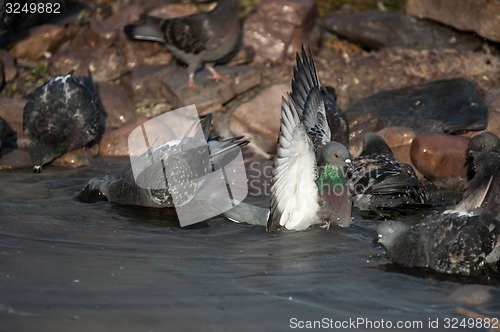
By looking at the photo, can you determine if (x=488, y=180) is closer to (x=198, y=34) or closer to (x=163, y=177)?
(x=163, y=177)

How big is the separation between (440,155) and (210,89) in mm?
2949

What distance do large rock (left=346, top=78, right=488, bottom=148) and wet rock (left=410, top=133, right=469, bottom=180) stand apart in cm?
49

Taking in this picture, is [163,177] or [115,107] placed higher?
[163,177]

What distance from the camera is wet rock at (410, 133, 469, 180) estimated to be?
300 inches

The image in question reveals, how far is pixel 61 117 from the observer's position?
8.55 meters

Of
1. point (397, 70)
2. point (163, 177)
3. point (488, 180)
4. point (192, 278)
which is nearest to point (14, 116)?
point (163, 177)

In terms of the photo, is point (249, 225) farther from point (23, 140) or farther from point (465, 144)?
point (23, 140)

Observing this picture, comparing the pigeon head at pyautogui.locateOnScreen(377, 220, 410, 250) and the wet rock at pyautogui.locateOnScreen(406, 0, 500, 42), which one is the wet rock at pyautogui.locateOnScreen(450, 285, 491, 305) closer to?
the pigeon head at pyautogui.locateOnScreen(377, 220, 410, 250)

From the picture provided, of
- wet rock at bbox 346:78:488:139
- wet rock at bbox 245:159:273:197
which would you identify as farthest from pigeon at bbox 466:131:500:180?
wet rock at bbox 245:159:273:197

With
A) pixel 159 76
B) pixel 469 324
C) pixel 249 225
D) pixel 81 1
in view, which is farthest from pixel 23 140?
pixel 469 324

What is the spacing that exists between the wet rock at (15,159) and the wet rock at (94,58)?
1733 millimetres

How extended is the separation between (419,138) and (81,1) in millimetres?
5106

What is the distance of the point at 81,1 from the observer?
10.7 m

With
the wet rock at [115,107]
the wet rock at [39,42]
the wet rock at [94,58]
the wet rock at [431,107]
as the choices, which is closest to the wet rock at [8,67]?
the wet rock at [39,42]
